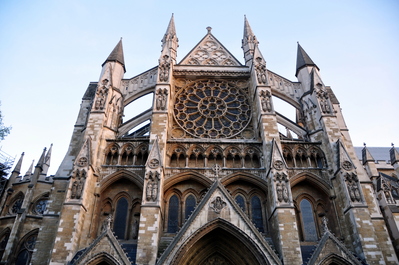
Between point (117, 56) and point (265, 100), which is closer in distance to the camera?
point (265, 100)

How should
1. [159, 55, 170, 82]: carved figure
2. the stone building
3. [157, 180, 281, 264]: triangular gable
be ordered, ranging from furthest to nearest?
[159, 55, 170, 82]: carved figure → the stone building → [157, 180, 281, 264]: triangular gable

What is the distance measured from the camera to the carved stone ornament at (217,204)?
13.3m

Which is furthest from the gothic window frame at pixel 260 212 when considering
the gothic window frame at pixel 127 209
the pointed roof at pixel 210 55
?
the pointed roof at pixel 210 55

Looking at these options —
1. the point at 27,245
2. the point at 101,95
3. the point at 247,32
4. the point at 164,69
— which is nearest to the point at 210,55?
the point at 247,32

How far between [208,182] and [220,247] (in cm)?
299

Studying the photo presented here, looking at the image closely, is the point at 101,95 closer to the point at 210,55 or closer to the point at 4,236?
the point at 210,55

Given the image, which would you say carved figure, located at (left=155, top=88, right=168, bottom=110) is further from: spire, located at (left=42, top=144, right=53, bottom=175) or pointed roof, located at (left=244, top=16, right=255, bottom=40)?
spire, located at (left=42, top=144, right=53, bottom=175)

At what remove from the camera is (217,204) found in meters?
13.4

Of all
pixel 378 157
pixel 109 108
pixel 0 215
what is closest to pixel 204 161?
pixel 109 108

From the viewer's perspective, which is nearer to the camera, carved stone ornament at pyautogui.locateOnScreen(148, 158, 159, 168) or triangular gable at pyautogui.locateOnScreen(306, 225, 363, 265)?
triangular gable at pyautogui.locateOnScreen(306, 225, 363, 265)

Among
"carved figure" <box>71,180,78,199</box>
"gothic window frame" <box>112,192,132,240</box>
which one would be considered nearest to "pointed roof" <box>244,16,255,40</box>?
"gothic window frame" <box>112,192,132,240</box>

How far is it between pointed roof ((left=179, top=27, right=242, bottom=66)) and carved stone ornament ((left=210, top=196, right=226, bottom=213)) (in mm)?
10784

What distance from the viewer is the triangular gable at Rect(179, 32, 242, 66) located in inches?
848

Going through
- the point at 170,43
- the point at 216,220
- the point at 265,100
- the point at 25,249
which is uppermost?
the point at 170,43
